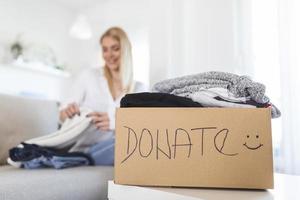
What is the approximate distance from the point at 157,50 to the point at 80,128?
0.44m

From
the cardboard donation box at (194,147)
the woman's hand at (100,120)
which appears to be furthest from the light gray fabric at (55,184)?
the cardboard donation box at (194,147)

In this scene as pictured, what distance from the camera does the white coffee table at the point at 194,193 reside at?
445mm

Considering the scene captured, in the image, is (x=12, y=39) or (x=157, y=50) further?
(x=12, y=39)

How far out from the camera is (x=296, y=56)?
0.83 m

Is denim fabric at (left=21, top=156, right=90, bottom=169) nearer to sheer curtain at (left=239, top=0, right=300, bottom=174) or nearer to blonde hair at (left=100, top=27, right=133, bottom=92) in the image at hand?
blonde hair at (left=100, top=27, right=133, bottom=92)

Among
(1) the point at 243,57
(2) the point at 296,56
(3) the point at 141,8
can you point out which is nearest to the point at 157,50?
(1) the point at 243,57

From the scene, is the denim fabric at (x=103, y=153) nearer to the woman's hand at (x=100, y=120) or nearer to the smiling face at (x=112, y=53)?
the woman's hand at (x=100, y=120)

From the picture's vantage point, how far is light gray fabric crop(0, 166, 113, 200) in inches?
25.5

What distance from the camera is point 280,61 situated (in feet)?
2.84

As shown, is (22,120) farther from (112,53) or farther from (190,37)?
(190,37)

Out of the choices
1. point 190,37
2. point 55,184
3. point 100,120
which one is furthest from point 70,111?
point 190,37

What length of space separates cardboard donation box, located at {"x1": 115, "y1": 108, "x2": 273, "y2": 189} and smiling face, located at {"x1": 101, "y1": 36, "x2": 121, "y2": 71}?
709mm

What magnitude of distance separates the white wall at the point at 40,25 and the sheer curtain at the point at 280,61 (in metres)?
2.28

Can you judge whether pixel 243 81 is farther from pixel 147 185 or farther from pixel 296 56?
pixel 296 56
